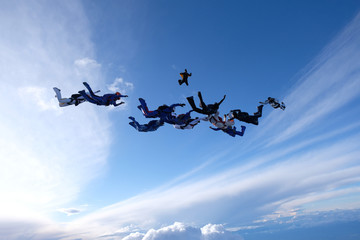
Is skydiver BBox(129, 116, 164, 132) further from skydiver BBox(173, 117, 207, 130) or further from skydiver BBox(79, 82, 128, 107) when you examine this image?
skydiver BBox(79, 82, 128, 107)

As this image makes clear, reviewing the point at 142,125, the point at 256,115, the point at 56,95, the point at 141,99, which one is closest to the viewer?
the point at 56,95

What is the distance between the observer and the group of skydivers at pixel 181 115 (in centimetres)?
706

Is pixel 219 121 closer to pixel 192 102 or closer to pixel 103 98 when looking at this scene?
pixel 192 102

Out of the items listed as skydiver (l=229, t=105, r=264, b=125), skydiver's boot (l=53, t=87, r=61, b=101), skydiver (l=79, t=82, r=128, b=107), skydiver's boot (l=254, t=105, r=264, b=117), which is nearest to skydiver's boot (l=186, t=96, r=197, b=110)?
→ skydiver (l=229, t=105, r=264, b=125)

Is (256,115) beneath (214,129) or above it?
above

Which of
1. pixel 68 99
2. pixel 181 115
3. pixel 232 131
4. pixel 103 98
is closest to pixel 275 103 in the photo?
pixel 232 131

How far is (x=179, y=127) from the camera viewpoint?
28.6 ft

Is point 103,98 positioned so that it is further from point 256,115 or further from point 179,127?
point 256,115

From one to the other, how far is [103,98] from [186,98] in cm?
337

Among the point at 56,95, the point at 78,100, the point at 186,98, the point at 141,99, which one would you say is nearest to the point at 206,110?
the point at 186,98

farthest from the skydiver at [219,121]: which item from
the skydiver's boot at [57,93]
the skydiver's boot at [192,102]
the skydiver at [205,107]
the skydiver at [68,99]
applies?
the skydiver's boot at [57,93]

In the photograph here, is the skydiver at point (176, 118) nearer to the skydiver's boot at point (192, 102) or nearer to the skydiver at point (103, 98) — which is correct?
the skydiver's boot at point (192, 102)

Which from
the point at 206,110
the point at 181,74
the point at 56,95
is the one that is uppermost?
the point at 181,74

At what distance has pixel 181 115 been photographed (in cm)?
824
